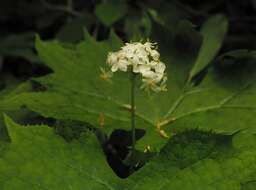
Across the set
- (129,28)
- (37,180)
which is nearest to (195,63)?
(129,28)

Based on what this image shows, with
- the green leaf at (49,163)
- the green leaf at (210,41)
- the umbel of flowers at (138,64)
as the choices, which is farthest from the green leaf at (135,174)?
the green leaf at (210,41)

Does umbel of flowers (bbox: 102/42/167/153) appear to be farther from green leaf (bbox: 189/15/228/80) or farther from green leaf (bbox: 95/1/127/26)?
green leaf (bbox: 95/1/127/26)

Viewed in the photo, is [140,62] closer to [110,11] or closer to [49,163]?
[49,163]

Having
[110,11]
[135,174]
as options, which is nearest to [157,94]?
[135,174]

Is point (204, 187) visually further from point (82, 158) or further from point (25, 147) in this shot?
point (25, 147)

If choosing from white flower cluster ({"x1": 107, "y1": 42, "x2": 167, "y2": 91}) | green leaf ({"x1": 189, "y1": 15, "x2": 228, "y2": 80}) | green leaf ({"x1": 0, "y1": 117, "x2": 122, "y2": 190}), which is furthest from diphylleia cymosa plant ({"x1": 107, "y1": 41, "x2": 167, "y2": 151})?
green leaf ({"x1": 189, "y1": 15, "x2": 228, "y2": 80})

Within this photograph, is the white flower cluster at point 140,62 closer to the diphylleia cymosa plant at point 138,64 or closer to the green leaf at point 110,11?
→ the diphylleia cymosa plant at point 138,64
